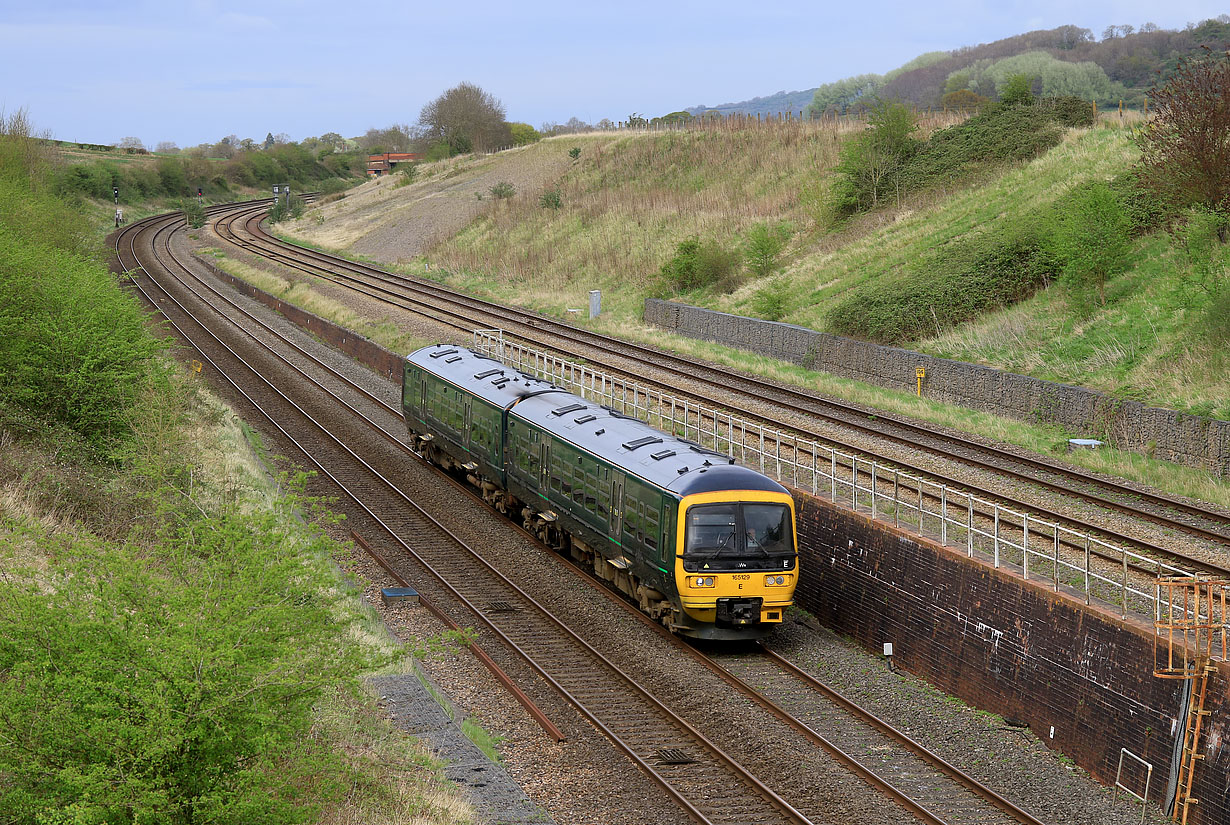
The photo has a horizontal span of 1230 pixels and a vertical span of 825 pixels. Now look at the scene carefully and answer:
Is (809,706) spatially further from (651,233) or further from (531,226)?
(531,226)

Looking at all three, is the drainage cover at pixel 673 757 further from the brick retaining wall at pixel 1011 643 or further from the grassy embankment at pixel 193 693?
the brick retaining wall at pixel 1011 643

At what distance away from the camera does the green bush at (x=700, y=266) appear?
164 ft

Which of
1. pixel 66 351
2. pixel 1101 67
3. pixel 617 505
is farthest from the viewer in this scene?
pixel 1101 67

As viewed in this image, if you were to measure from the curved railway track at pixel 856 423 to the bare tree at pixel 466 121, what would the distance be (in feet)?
194

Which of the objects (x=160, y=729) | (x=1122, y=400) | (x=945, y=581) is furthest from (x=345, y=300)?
(x=160, y=729)

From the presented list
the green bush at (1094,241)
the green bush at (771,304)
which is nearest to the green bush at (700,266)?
the green bush at (771,304)

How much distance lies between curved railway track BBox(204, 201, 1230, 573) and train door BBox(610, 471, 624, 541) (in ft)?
22.1

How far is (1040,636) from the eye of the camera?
14.4m

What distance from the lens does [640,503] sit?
18859 mm

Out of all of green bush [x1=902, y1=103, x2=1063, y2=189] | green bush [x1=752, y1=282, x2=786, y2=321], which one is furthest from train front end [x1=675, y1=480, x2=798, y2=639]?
green bush [x1=902, y1=103, x2=1063, y2=189]

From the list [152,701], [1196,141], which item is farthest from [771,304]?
[152,701]

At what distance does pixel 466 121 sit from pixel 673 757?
116 metres

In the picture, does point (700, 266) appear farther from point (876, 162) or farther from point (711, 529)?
point (711, 529)

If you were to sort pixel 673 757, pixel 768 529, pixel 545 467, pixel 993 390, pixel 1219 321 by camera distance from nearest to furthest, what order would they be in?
pixel 673 757
pixel 768 529
pixel 545 467
pixel 1219 321
pixel 993 390
